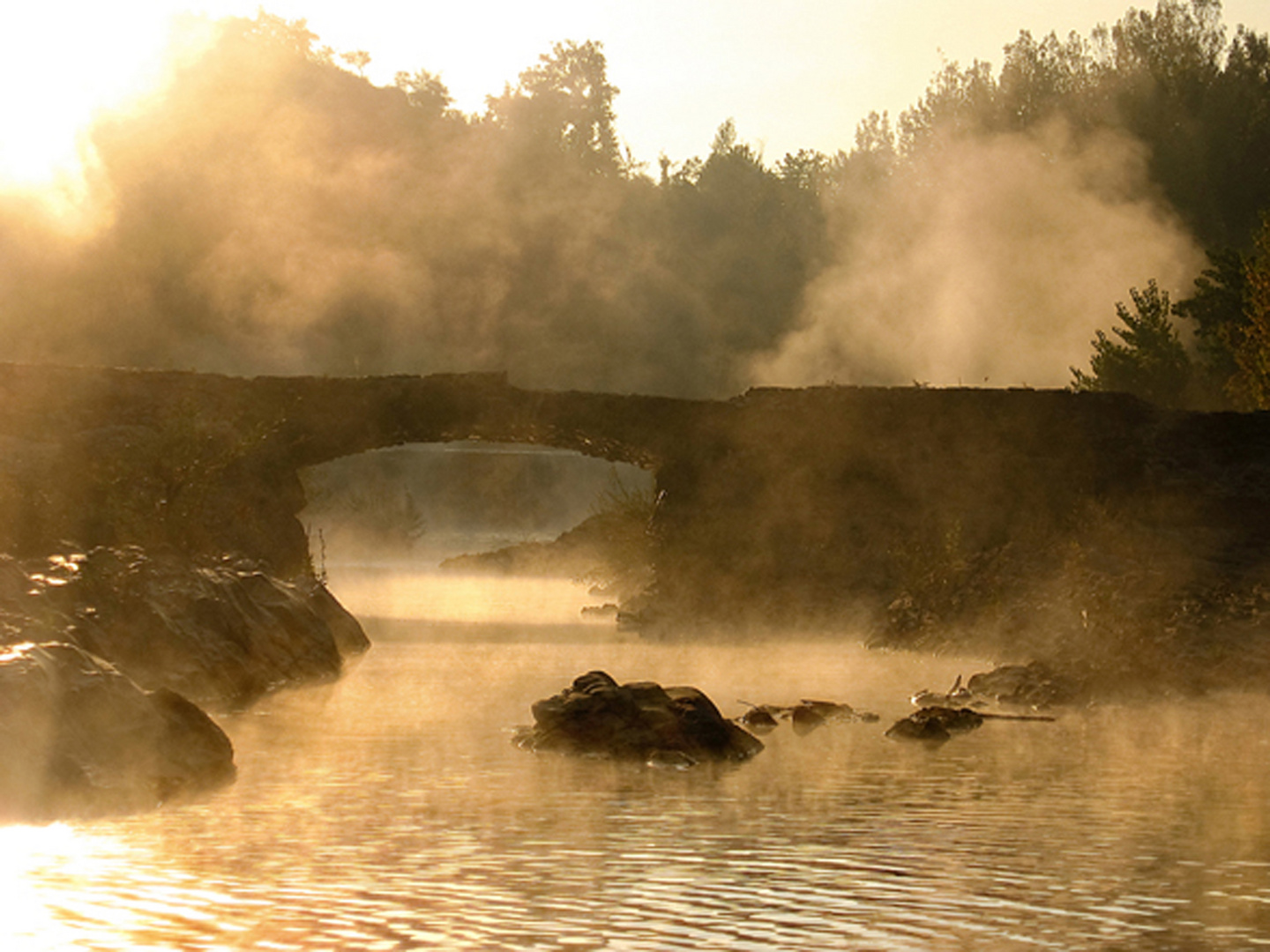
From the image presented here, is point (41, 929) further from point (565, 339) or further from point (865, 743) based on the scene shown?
point (565, 339)

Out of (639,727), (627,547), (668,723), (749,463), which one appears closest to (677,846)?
(668,723)

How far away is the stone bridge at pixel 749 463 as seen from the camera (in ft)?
133

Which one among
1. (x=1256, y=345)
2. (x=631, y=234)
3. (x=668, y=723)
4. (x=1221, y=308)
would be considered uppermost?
(x=631, y=234)

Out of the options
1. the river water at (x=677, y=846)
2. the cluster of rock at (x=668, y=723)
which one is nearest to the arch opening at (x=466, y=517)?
the cluster of rock at (x=668, y=723)

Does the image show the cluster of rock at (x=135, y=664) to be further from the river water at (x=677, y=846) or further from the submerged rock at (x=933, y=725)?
the submerged rock at (x=933, y=725)

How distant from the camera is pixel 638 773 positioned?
1869cm

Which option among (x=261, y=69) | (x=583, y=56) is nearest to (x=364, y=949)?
(x=261, y=69)

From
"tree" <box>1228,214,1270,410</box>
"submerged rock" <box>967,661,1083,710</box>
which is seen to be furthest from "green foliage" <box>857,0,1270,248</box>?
"submerged rock" <box>967,661,1083,710</box>

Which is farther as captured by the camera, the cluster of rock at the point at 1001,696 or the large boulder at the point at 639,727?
the cluster of rock at the point at 1001,696

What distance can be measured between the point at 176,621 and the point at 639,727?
28.8 ft

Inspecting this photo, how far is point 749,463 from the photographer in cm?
4294

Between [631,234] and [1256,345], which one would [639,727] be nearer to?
[1256,345]

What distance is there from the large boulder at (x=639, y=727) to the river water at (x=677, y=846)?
0.47 meters

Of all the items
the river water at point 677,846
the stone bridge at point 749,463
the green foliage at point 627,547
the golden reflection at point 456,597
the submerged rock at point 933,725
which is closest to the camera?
the river water at point 677,846
